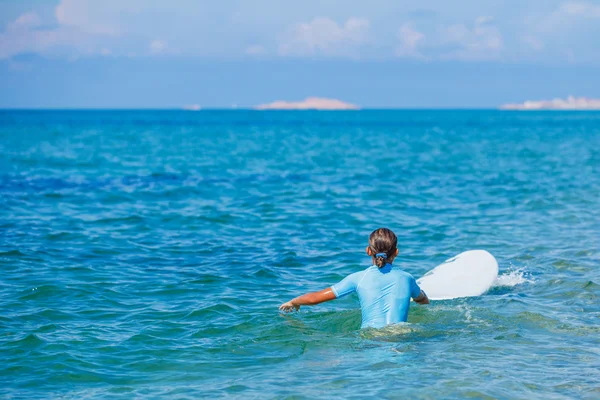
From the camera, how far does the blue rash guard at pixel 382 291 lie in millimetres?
8383

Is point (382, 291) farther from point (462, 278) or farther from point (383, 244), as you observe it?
point (462, 278)

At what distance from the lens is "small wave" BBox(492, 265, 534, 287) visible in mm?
12151

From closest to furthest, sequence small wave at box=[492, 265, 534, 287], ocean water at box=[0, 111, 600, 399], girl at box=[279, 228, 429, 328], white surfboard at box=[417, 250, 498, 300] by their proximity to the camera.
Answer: ocean water at box=[0, 111, 600, 399] → girl at box=[279, 228, 429, 328] → white surfboard at box=[417, 250, 498, 300] → small wave at box=[492, 265, 534, 287]

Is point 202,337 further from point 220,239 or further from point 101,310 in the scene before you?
point 220,239

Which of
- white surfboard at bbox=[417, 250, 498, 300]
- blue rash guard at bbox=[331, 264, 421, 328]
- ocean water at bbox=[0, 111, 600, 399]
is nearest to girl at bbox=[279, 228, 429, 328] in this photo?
blue rash guard at bbox=[331, 264, 421, 328]

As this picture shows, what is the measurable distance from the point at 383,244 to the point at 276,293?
4.07m

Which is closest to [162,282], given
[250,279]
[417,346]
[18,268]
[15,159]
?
[250,279]

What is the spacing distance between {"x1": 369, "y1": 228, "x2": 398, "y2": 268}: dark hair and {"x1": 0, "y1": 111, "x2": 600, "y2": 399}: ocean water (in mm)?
1093

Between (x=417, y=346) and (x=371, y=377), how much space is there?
1221 millimetres

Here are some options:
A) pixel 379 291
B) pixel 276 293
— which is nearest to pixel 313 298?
pixel 379 291

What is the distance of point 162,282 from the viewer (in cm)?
1229

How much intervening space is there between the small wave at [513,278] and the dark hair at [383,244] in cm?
462

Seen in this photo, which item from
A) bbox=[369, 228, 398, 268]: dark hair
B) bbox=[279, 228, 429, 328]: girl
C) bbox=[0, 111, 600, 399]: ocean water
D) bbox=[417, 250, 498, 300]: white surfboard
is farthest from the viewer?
bbox=[417, 250, 498, 300]: white surfboard

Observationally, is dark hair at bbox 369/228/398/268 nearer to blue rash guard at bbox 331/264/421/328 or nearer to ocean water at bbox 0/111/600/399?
blue rash guard at bbox 331/264/421/328
